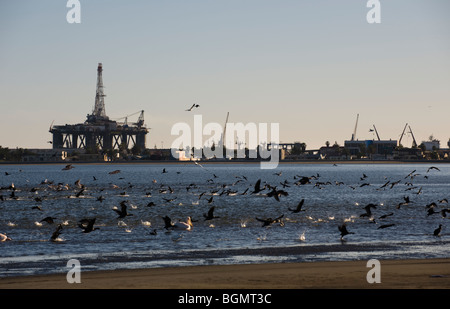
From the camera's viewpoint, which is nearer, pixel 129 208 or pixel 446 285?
pixel 446 285

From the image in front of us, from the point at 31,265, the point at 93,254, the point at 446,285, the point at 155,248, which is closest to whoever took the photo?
the point at 446,285

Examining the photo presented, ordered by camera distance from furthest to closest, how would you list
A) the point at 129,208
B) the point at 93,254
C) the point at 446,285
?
the point at 129,208 → the point at 93,254 → the point at 446,285

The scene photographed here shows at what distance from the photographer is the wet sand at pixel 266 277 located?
1794cm

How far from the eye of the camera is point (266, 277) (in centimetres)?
1961

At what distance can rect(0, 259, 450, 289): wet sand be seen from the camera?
1794 cm

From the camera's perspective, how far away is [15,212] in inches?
1934
